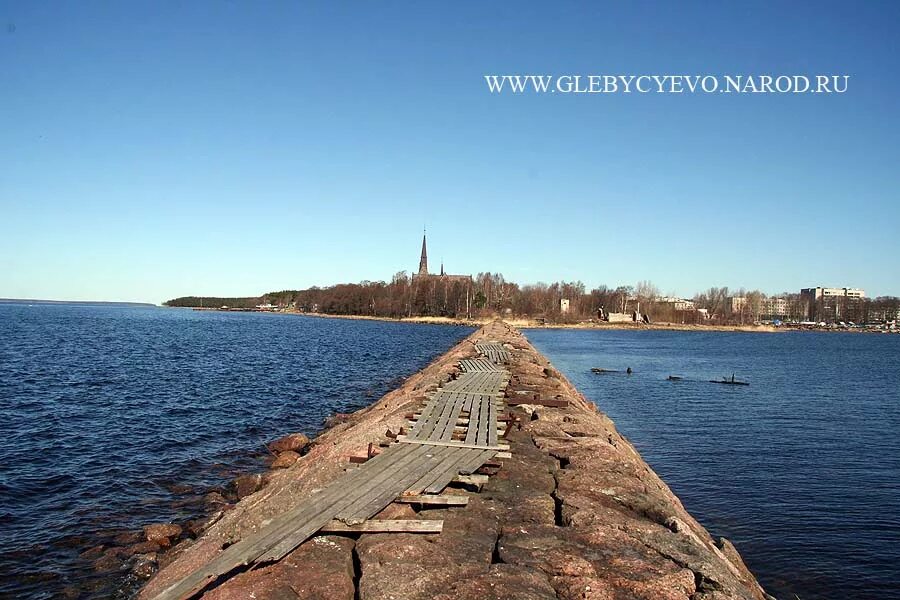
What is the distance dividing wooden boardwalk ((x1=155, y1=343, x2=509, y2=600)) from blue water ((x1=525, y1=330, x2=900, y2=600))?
15.1 feet

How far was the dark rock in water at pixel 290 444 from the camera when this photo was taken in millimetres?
14711

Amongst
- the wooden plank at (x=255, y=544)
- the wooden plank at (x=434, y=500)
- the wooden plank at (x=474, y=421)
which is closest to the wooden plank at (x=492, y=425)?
the wooden plank at (x=474, y=421)

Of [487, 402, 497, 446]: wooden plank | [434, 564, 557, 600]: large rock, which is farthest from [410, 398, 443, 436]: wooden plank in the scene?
[434, 564, 557, 600]: large rock

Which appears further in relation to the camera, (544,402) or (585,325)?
(585,325)

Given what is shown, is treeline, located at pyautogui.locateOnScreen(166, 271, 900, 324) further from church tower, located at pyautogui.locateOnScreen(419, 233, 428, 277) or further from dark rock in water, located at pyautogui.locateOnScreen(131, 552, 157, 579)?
dark rock in water, located at pyautogui.locateOnScreen(131, 552, 157, 579)

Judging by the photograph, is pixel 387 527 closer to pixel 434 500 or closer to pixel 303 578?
pixel 434 500

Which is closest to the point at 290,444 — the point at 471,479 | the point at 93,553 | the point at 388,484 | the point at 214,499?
the point at 214,499

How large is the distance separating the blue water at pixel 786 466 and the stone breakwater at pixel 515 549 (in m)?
2.86

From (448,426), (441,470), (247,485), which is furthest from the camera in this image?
(247,485)

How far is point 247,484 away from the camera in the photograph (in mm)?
11719

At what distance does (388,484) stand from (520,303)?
140 metres

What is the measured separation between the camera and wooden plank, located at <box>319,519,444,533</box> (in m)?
6.01

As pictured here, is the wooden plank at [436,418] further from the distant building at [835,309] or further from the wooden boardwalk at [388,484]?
the distant building at [835,309]

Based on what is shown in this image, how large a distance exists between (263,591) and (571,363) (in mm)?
40282
